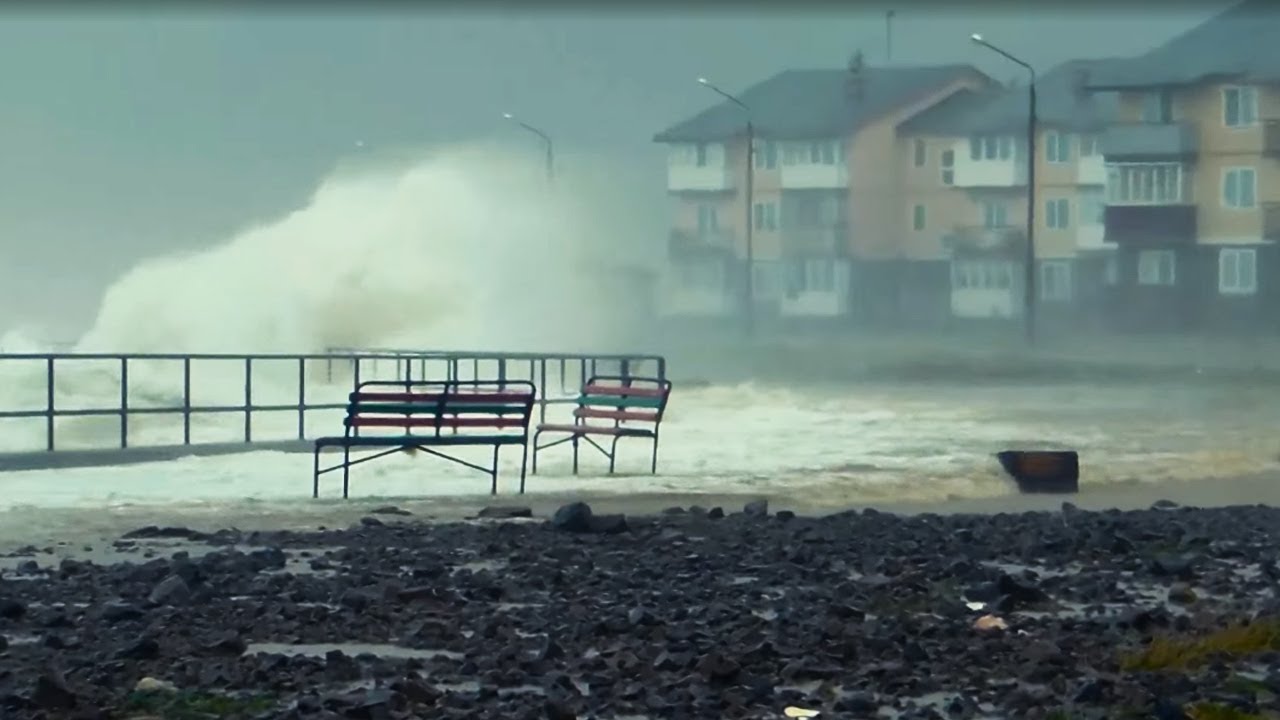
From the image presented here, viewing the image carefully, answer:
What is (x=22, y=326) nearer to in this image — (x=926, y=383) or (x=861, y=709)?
(x=926, y=383)

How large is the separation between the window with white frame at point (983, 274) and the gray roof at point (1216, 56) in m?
7.56

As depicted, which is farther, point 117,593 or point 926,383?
point 926,383

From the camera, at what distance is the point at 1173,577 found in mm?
11281

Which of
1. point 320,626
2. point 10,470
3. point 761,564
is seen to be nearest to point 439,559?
point 761,564

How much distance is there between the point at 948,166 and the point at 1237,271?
8.91m

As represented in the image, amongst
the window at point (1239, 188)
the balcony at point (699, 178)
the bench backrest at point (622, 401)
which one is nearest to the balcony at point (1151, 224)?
the window at point (1239, 188)

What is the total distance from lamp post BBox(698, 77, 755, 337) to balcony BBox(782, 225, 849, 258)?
857mm

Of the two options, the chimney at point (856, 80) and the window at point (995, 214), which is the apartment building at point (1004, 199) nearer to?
the window at point (995, 214)

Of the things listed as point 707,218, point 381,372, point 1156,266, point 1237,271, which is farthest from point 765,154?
point 381,372

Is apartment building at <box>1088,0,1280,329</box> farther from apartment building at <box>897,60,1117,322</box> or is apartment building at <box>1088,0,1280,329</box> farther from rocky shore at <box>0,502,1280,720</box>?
rocky shore at <box>0,502,1280,720</box>

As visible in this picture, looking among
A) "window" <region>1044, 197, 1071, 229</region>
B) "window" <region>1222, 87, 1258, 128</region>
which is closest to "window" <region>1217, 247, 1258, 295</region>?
"window" <region>1222, 87, 1258, 128</region>

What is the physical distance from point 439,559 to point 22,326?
60.9 m

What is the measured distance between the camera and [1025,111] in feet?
196

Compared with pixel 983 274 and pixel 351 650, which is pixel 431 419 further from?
pixel 983 274
